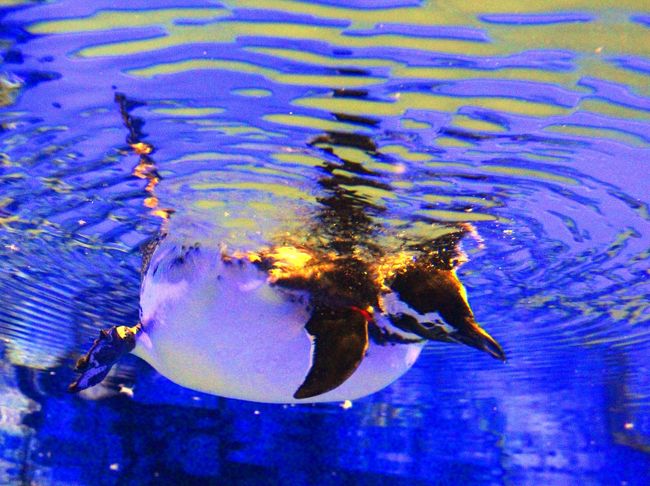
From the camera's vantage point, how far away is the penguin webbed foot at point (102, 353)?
442 centimetres

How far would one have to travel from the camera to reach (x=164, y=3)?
2670 mm

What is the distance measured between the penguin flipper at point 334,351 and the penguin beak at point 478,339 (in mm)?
573

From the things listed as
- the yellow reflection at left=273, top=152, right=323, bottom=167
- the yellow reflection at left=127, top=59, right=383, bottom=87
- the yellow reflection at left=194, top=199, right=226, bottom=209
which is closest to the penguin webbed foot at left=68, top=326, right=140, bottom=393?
the yellow reflection at left=194, top=199, right=226, bottom=209

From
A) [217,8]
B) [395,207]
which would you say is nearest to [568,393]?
[395,207]

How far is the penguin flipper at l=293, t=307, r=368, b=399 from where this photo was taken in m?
3.49

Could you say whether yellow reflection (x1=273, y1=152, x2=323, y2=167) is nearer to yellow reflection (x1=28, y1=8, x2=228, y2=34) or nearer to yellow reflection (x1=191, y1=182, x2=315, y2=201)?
yellow reflection (x1=191, y1=182, x2=315, y2=201)

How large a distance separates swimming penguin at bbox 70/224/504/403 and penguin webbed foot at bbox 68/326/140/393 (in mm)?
10

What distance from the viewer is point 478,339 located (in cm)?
344

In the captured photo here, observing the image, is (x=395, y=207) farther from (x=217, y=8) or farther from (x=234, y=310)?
(x=217, y=8)

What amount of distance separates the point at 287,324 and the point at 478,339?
1179 mm

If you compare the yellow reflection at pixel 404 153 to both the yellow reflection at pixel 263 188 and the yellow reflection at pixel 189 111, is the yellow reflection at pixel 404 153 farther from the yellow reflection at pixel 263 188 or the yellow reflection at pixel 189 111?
the yellow reflection at pixel 189 111

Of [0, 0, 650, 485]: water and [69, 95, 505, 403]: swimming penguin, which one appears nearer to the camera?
[0, 0, 650, 485]: water

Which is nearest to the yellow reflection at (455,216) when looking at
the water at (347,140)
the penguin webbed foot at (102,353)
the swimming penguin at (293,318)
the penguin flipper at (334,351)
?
the water at (347,140)

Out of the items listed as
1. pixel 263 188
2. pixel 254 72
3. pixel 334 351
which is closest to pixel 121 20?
pixel 254 72
